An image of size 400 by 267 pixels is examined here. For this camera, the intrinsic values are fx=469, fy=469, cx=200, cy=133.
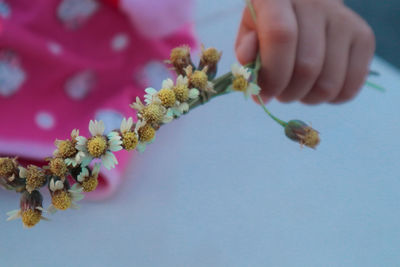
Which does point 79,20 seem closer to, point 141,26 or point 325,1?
point 141,26

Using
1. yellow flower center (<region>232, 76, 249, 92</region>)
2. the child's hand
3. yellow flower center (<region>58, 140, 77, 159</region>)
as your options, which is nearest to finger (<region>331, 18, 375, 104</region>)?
the child's hand

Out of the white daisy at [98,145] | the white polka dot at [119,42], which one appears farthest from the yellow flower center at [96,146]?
the white polka dot at [119,42]

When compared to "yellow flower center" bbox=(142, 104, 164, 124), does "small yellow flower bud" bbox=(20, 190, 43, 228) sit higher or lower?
lower

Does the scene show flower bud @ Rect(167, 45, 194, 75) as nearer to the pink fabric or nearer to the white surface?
the white surface

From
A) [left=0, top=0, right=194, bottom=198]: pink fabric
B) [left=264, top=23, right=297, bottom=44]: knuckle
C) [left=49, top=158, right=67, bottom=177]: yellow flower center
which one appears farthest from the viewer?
[left=0, top=0, right=194, bottom=198]: pink fabric

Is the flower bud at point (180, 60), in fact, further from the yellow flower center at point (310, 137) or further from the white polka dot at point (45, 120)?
the white polka dot at point (45, 120)
